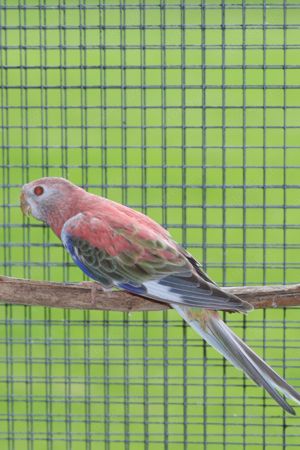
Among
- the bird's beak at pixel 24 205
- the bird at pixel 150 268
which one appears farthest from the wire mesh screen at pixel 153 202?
the bird at pixel 150 268

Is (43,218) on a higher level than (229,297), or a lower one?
higher

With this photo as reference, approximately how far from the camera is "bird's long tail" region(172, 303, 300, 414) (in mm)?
1688

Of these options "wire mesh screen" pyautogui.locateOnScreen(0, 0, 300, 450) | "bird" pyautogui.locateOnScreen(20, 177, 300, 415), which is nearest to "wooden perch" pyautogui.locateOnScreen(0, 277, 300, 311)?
"bird" pyautogui.locateOnScreen(20, 177, 300, 415)

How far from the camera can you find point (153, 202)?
4324 millimetres

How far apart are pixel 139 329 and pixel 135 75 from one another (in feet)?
8.07

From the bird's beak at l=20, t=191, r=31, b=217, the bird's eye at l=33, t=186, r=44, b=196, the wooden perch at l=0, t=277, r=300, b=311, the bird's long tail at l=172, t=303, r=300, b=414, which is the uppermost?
the bird's eye at l=33, t=186, r=44, b=196

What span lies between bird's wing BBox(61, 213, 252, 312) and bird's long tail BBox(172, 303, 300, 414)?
52 millimetres

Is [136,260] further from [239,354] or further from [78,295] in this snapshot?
[239,354]

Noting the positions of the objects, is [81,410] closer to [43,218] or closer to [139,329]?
[139,329]

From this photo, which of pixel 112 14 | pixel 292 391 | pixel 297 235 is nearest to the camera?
pixel 292 391

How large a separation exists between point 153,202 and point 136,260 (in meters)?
2.47

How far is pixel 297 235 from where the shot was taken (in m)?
4.32

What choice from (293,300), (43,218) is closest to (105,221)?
(43,218)

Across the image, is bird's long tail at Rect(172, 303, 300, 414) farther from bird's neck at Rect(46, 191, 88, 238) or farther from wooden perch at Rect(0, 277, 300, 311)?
bird's neck at Rect(46, 191, 88, 238)
